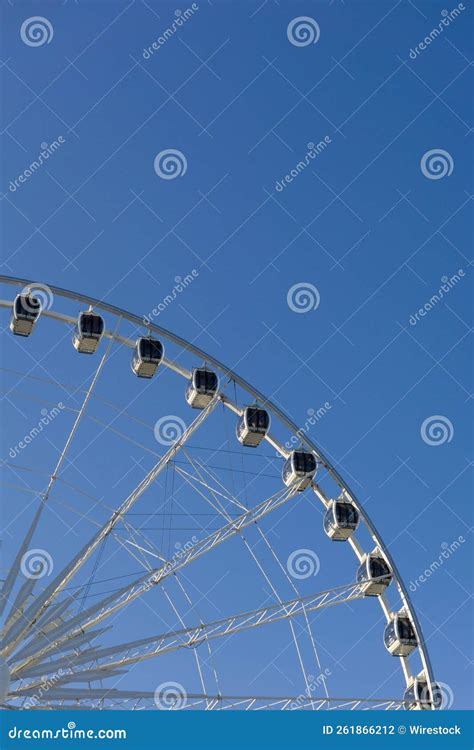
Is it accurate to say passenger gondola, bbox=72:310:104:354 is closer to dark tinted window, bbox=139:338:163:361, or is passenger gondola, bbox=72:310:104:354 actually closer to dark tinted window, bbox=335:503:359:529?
dark tinted window, bbox=139:338:163:361

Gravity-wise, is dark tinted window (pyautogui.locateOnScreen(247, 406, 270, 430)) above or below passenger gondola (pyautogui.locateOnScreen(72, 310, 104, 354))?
above

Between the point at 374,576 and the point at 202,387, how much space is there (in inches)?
209

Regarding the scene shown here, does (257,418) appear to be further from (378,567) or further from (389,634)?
(389,634)

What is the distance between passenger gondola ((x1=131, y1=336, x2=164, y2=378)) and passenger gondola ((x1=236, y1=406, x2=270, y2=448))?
2.22 metres

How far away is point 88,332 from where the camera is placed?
2392cm

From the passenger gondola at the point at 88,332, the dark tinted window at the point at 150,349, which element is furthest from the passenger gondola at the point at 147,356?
the passenger gondola at the point at 88,332

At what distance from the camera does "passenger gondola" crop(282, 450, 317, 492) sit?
24.5 m

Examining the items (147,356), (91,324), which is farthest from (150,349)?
(91,324)

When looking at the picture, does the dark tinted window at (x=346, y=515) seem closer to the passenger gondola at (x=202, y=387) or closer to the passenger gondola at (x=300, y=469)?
the passenger gondola at (x=300, y=469)

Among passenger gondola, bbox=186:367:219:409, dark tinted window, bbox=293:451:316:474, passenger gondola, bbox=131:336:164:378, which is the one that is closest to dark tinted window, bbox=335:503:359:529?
dark tinted window, bbox=293:451:316:474

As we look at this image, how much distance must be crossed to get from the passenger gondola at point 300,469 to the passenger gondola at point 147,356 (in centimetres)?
348

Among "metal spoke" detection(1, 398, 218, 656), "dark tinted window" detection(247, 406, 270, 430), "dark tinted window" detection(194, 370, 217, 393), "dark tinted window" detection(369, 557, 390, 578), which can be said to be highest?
"dark tinted window" detection(247, 406, 270, 430)

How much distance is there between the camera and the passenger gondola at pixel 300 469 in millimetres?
24500

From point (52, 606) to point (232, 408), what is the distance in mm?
6428
